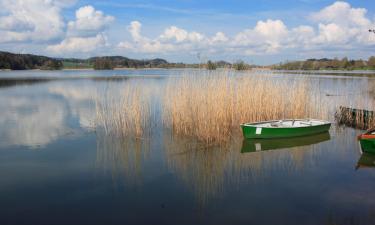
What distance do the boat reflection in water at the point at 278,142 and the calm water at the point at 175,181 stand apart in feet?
0.10

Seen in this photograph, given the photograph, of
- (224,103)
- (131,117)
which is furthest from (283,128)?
(131,117)

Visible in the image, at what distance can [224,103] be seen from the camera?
9.05 metres

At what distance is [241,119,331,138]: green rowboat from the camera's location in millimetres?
8609

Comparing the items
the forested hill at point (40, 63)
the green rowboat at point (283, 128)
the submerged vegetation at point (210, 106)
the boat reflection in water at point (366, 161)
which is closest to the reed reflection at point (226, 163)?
the green rowboat at point (283, 128)

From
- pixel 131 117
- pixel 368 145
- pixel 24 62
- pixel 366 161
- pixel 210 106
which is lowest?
pixel 366 161

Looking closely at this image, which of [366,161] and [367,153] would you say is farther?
[367,153]

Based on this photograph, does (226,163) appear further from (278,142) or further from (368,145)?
(368,145)

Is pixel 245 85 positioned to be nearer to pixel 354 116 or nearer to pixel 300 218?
pixel 354 116

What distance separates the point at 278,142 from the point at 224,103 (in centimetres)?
172

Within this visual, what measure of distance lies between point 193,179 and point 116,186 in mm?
1293

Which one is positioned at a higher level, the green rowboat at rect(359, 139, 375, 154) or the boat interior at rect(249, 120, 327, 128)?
the boat interior at rect(249, 120, 327, 128)

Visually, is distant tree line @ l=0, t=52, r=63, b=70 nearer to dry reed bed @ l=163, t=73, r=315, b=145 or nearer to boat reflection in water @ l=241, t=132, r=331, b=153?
dry reed bed @ l=163, t=73, r=315, b=145

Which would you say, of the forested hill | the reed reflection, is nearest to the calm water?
the reed reflection

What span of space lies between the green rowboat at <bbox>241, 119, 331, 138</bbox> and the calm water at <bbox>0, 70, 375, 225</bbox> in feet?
0.74
